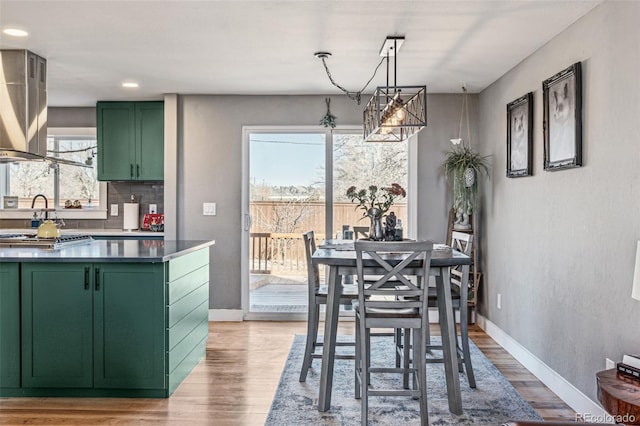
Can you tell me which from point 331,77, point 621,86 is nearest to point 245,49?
point 331,77

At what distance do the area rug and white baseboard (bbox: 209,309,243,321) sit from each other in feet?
5.43

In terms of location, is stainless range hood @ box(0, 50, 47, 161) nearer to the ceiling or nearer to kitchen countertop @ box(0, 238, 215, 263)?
the ceiling

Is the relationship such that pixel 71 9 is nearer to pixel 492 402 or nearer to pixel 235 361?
pixel 235 361

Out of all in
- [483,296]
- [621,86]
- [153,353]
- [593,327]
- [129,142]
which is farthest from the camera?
[129,142]

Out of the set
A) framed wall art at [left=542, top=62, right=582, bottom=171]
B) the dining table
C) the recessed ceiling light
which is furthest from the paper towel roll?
framed wall art at [left=542, top=62, right=582, bottom=171]

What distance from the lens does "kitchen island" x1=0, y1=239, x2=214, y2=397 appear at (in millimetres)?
3027

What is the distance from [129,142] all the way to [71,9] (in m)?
2.72

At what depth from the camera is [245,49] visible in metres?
3.73

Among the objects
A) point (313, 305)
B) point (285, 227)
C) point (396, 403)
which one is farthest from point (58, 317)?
point (285, 227)

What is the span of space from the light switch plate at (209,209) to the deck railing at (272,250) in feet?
1.55

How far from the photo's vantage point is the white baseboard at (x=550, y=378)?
2796 mm

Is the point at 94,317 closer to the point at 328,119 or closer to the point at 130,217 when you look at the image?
the point at 130,217

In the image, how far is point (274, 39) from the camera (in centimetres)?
350

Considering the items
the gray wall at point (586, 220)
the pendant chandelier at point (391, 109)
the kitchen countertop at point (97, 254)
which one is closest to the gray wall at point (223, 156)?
the pendant chandelier at point (391, 109)
